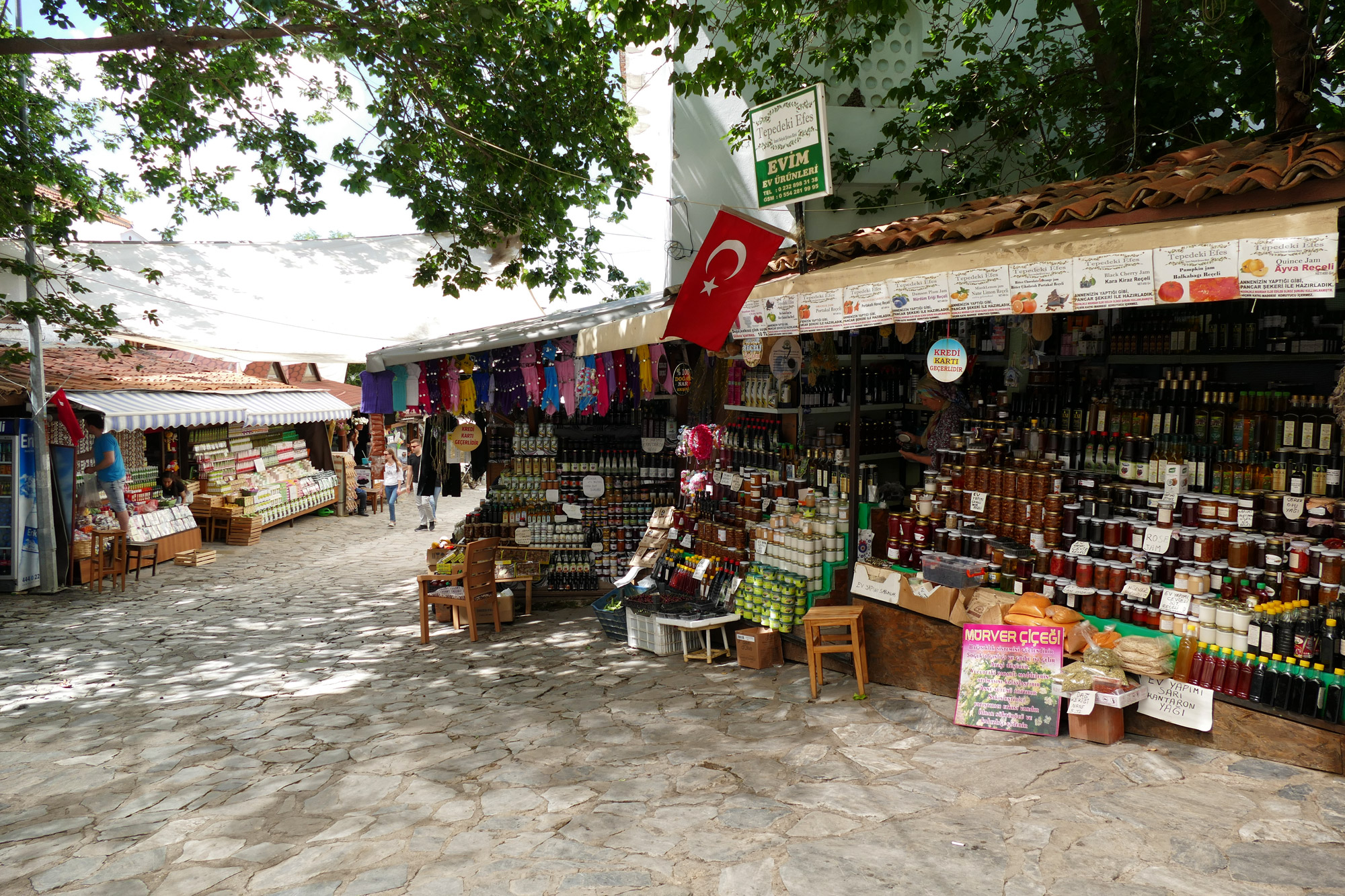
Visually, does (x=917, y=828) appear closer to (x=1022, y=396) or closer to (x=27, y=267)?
(x=1022, y=396)

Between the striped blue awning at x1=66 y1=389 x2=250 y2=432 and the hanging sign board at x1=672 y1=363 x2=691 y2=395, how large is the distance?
8040mm

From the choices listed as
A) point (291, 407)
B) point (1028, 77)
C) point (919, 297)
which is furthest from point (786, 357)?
point (291, 407)

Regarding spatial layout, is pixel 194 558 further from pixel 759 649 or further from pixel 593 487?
pixel 759 649

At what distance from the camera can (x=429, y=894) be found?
3986mm

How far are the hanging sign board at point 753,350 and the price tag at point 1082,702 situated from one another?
3.61 m

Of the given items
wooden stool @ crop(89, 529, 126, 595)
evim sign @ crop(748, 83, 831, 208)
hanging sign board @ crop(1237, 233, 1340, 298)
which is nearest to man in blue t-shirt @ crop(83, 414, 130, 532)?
wooden stool @ crop(89, 529, 126, 595)

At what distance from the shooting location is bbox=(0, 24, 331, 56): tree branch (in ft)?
21.6

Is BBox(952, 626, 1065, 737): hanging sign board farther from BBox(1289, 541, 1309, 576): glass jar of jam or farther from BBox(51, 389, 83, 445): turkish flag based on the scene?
BBox(51, 389, 83, 445): turkish flag

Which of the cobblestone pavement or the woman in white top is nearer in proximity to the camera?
the cobblestone pavement

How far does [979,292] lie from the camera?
516 centimetres

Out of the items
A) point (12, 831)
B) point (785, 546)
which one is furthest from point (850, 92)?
point (12, 831)

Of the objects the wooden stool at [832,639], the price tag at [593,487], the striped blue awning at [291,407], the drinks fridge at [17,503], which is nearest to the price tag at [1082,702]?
the wooden stool at [832,639]

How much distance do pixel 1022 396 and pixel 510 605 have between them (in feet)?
Answer: 18.6

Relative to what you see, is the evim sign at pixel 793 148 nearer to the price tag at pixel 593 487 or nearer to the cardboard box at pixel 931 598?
the cardboard box at pixel 931 598
